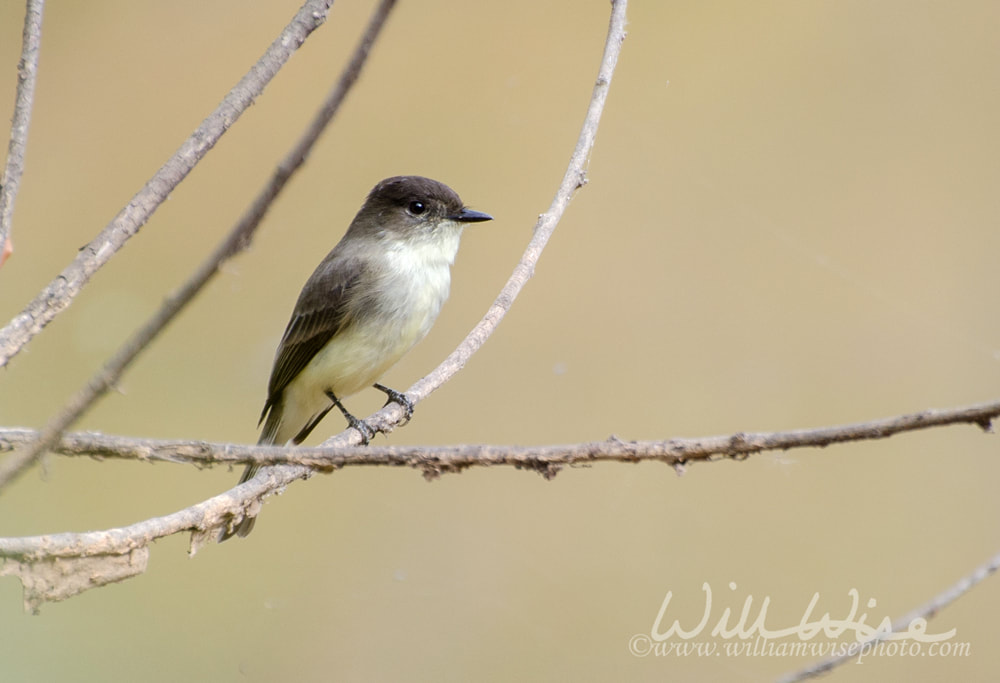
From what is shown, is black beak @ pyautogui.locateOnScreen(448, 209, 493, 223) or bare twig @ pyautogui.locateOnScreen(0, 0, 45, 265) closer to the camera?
bare twig @ pyautogui.locateOnScreen(0, 0, 45, 265)

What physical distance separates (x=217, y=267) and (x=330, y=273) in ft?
7.83

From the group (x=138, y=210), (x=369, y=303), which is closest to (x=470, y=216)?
(x=369, y=303)

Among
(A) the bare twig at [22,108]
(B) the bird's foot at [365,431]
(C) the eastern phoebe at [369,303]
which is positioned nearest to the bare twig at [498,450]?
(A) the bare twig at [22,108]

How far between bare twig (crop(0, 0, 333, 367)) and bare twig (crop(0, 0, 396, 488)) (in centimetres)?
31

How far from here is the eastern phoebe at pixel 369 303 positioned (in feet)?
8.79

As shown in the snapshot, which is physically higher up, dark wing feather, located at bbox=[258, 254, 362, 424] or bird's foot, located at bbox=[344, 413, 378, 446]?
dark wing feather, located at bbox=[258, 254, 362, 424]

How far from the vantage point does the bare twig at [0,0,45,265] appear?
0.96 metres

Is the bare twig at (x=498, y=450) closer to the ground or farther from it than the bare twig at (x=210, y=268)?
closer to the ground

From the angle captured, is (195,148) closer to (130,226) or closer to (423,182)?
(130,226)

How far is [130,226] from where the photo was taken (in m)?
0.86

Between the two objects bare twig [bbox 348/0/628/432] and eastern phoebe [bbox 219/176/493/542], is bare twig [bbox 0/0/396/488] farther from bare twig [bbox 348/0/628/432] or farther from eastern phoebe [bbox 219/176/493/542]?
eastern phoebe [bbox 219/176/493/542]

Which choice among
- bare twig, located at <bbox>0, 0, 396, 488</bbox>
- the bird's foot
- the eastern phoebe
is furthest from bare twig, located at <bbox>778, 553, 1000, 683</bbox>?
the eastern phoebe

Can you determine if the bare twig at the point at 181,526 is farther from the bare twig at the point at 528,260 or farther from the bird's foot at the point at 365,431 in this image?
the bird's foot at the point at 365,431

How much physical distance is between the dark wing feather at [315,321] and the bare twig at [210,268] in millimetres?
2190
